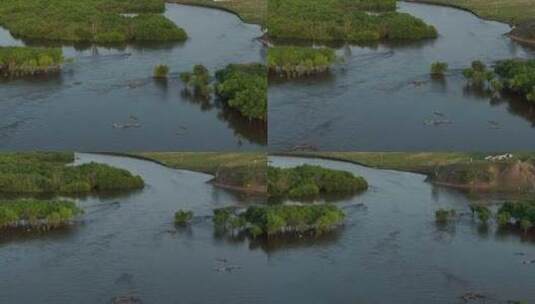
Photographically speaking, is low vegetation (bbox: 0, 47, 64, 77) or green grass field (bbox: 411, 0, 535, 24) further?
green grass field (bbox: 411, 0, 535, 24)

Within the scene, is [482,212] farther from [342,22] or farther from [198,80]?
[198,80]

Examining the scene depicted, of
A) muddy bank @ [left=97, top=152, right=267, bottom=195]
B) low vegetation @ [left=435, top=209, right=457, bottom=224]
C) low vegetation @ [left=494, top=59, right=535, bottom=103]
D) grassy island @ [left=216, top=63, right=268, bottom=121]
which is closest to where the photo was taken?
grassy island @ [left=216, top=63, right=268, bottom=121]

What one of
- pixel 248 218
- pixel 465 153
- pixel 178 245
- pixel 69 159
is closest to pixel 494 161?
pixel 465 153

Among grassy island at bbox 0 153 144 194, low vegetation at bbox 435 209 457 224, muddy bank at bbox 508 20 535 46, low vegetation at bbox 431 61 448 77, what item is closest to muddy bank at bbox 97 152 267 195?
grassy island at bbox 0 153 144 194

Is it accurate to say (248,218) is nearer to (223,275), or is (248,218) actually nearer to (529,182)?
(223,275)

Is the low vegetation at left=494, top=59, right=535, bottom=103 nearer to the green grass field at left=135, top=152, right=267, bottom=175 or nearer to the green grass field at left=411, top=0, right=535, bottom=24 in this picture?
the green grass field at left=411, top=0, right=535, bottom=24

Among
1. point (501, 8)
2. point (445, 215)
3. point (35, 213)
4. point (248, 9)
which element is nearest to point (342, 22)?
point (248, 9)

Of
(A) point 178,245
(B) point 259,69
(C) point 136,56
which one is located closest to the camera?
(B) point 259,69
